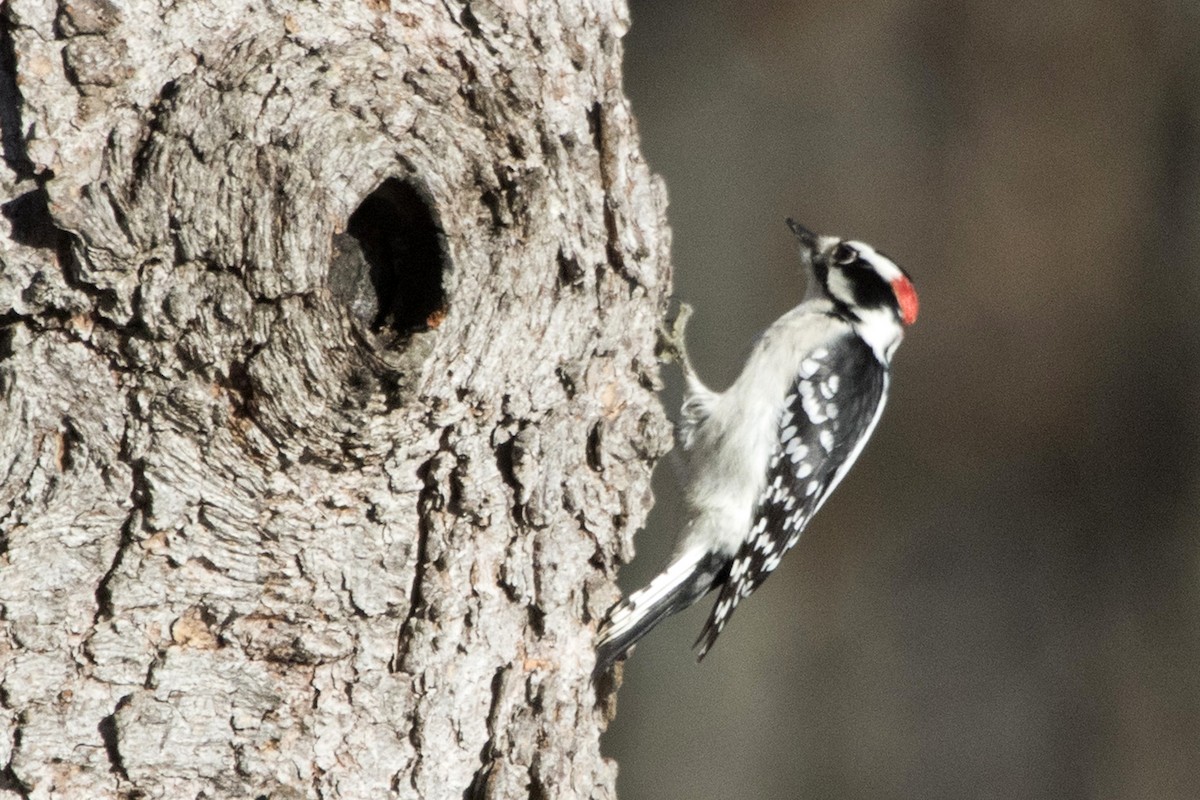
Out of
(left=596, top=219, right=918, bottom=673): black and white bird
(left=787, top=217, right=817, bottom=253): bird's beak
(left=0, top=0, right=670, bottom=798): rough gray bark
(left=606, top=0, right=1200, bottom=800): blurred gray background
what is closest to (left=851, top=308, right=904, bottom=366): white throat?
(left=596, top=219, right=918, bottom=673): black and white bird

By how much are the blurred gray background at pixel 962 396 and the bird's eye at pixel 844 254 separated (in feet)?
4.71

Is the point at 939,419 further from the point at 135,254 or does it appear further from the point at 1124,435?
the point at 135,254

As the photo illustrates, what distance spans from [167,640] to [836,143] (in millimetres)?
4467

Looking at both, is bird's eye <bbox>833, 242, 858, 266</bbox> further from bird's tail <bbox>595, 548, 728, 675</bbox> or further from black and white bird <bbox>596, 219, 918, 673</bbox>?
bird's tail <bbox>595, 548, 728, 675</bbox>

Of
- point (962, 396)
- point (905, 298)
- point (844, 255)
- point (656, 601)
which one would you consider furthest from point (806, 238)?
point (656, 601)

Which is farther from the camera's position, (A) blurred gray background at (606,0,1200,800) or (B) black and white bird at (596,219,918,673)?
(A) blurred gray background at (606,0,1200,800)

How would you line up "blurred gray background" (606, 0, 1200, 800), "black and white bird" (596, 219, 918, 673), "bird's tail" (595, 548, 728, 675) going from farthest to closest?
"blurred gray background" (606, 0, 1200, 800) < "black and white bird" (596, 219, 918, 673) < "bird's tail" (595, 548, 728, 675)

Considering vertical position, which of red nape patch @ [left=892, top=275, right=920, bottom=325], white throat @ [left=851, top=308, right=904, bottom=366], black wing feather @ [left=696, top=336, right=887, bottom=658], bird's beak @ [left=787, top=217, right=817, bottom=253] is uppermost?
bird's beak @ [left=787, top=217, right=817, bottom=253]

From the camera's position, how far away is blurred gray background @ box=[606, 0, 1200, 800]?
5539 mm

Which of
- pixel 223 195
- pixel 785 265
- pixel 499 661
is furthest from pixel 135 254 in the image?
pixel 785 265

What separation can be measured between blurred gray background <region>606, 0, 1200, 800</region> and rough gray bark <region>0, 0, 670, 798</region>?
334 cm

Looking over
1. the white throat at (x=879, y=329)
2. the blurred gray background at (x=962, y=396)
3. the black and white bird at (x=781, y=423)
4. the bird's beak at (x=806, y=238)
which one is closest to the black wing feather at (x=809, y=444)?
the black and white bird at (x=781, y=423)

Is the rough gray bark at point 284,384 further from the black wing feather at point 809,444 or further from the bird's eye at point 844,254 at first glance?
the bird's eye at point 844,254

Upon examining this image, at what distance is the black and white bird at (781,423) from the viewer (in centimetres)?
394
